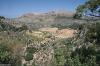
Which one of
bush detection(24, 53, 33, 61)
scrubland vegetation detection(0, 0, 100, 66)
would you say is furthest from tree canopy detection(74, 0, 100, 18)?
bush detection(24, 53, 33, 61)

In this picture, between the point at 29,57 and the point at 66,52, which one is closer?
the point at 66,52

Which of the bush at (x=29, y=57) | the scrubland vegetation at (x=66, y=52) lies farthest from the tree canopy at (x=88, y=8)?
the bush at (x=29, y=57)

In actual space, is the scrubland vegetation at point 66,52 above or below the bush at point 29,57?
above

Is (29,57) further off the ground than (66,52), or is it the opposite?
(66,52)

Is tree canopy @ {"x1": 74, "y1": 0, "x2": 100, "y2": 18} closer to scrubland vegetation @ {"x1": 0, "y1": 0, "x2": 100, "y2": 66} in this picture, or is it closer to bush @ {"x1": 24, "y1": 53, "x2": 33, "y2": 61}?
scrubland vegetation @ {"x1": 0, "y1": 0, "x2": 100, "y2": 66}

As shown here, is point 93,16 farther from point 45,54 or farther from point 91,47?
point 45,54

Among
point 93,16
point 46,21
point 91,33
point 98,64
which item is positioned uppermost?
point 93,16

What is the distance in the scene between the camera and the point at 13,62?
755 inches

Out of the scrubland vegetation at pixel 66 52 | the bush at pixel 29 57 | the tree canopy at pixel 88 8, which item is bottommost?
the bush at pixel 29 57

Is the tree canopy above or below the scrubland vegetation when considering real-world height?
above

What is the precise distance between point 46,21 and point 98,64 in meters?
71.4

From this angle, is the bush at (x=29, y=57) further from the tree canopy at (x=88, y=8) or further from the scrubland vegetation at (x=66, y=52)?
the tree canopy at (x=88, y=8)

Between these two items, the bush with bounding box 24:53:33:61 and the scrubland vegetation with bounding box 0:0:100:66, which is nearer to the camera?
the scrubland vegetation with bounding box 0:0:100:66

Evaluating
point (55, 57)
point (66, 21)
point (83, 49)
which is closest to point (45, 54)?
point (55, 57)
